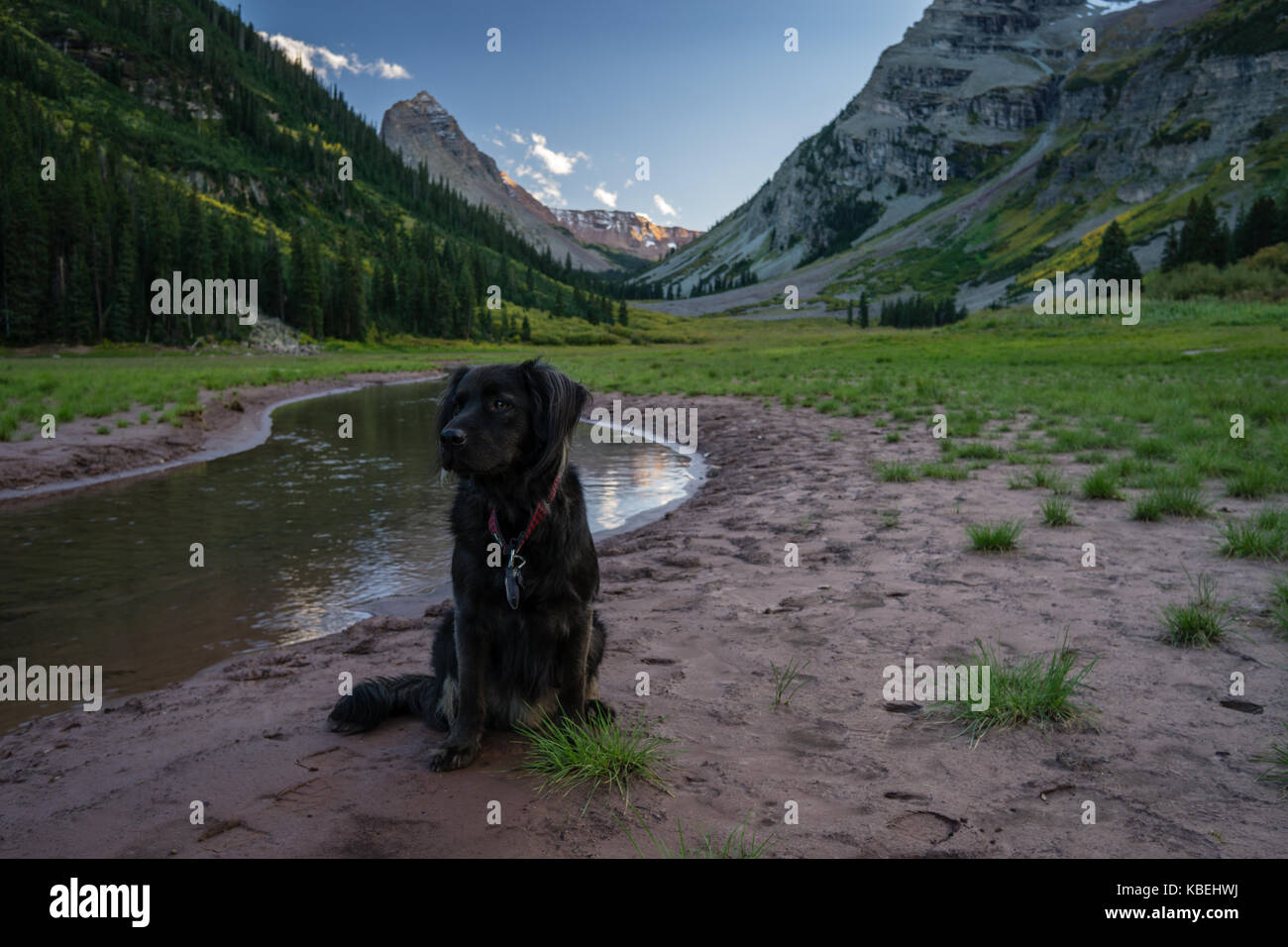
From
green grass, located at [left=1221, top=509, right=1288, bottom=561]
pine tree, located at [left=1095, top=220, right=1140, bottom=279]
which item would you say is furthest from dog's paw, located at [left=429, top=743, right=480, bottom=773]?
pine tree, located at [left=1095, top=220, right=1140, bottom=279]

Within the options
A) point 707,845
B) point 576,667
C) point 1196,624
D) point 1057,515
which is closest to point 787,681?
point 576,667

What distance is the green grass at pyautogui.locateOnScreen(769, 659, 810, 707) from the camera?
463 centimetres

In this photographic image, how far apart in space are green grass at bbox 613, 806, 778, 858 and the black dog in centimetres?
107

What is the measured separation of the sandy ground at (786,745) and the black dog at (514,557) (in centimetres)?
38

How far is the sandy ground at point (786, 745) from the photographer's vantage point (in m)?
3.15

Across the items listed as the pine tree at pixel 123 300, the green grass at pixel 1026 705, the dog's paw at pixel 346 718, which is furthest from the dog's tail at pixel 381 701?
the pine tree at pixel 123 300

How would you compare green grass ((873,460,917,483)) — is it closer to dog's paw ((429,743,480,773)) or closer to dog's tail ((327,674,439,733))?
dog's tail ((327,674,439,733))

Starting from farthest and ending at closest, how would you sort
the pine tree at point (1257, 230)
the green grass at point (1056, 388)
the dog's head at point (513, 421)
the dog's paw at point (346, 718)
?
1. the pine tree at point (1257, 230)
2. the green grass at point (1056, 388)
3. the dog's paw at point (346, 718)
4. the dog's head at point (513, 421)

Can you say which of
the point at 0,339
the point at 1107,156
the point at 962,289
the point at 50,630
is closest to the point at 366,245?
the point at 0,339

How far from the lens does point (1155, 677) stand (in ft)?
15.0

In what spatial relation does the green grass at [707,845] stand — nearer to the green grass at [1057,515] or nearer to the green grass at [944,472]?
the green grass at [1057,515]

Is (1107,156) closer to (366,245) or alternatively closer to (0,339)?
(366,245)

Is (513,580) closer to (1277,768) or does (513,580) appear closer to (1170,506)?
(1277,768)
